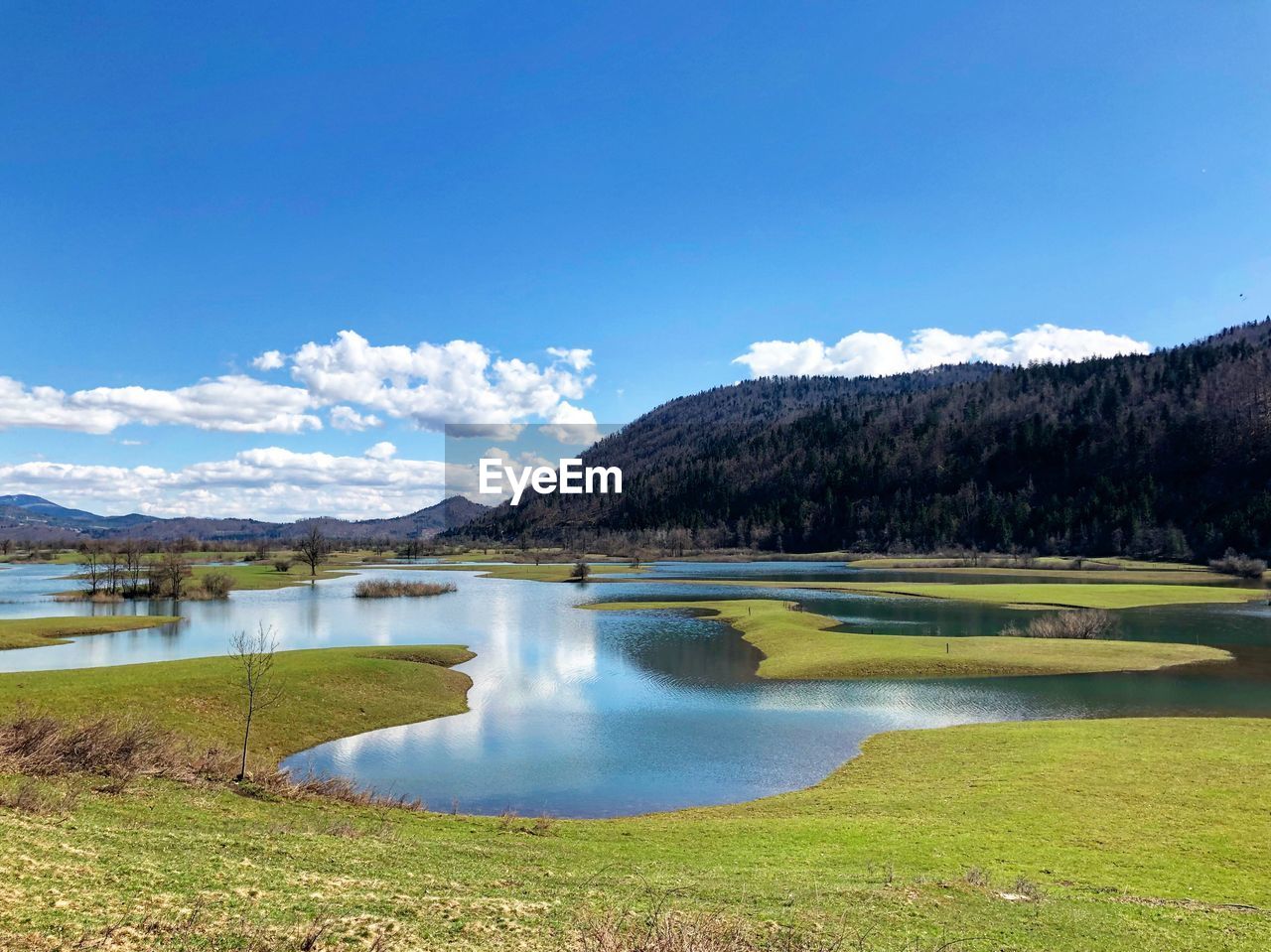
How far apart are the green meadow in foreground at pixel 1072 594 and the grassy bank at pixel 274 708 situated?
243 feet

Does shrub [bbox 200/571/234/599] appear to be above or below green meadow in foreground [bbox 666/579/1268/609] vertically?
above

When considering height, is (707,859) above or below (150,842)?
below

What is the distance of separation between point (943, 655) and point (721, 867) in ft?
135

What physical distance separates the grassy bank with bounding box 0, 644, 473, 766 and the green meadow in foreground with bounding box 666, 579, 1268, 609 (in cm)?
7405

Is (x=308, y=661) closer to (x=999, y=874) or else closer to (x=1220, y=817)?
(x=999, y=874)

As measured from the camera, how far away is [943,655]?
52812 mm

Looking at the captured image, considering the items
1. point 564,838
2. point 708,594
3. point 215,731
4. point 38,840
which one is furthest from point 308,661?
point 708,594

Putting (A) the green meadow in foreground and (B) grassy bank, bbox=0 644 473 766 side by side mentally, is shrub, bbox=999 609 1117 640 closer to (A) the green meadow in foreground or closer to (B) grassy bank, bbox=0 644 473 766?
(A) the green meadow in foreground

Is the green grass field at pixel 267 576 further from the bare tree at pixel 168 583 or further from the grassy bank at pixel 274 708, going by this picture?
the grassy bank at pixel 274 708

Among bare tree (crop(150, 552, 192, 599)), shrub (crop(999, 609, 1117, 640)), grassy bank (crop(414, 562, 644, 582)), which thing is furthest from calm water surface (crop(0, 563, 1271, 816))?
grassy bank (crop(414, 562, 644, 582))

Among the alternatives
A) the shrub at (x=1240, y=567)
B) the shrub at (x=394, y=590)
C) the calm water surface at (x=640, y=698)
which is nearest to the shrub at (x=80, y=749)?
the calm water surface at (x=640, y=698)

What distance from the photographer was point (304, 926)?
10.3 metres

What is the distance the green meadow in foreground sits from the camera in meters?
89.3

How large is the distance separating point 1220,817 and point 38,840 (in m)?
28.8
